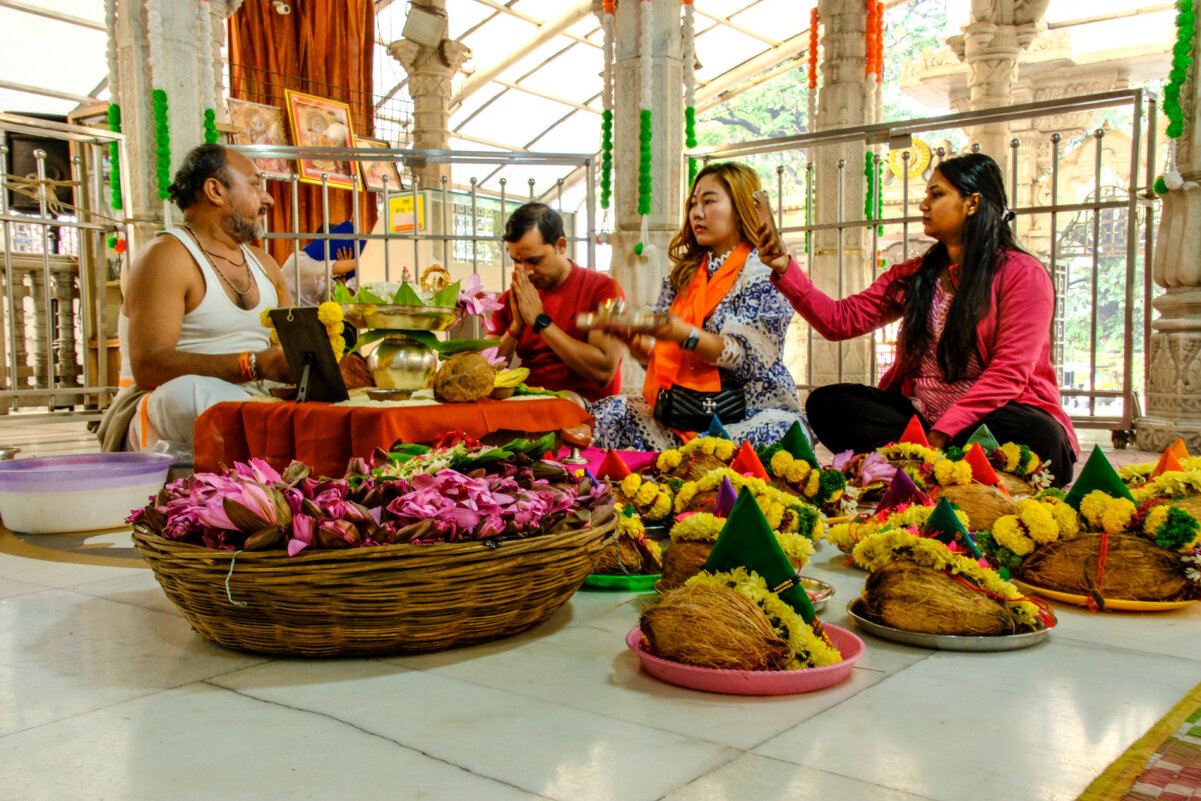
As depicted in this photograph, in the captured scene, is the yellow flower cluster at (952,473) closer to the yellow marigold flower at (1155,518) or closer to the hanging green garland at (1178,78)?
the yellow marigold flower at (1155,518)

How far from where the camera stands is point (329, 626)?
1.62 meters

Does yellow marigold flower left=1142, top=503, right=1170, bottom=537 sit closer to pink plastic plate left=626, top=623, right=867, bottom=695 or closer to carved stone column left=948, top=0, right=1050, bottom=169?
pink plastic plate left=626, top=623, right=867, bottom=695

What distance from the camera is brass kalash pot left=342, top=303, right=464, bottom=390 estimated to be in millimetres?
2902

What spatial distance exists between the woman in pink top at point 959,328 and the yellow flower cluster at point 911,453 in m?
0.34

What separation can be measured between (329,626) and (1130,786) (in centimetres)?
121

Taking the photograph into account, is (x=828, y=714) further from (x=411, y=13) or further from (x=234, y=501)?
(x=411, y=13)

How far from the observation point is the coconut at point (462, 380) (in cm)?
277

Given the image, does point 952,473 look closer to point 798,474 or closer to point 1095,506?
point 798,474

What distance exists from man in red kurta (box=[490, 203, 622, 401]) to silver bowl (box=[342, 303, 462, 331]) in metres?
0.83

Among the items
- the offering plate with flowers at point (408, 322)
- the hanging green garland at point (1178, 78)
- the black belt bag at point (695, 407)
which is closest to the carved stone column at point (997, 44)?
the hanging green garland at point (1178, 78)

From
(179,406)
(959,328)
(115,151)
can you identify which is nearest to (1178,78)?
(959,328)

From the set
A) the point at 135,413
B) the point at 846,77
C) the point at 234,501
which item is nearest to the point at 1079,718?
the point at 234,501

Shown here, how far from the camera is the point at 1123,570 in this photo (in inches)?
76.7

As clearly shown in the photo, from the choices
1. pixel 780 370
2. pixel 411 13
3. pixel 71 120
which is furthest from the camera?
pixel 411 13
